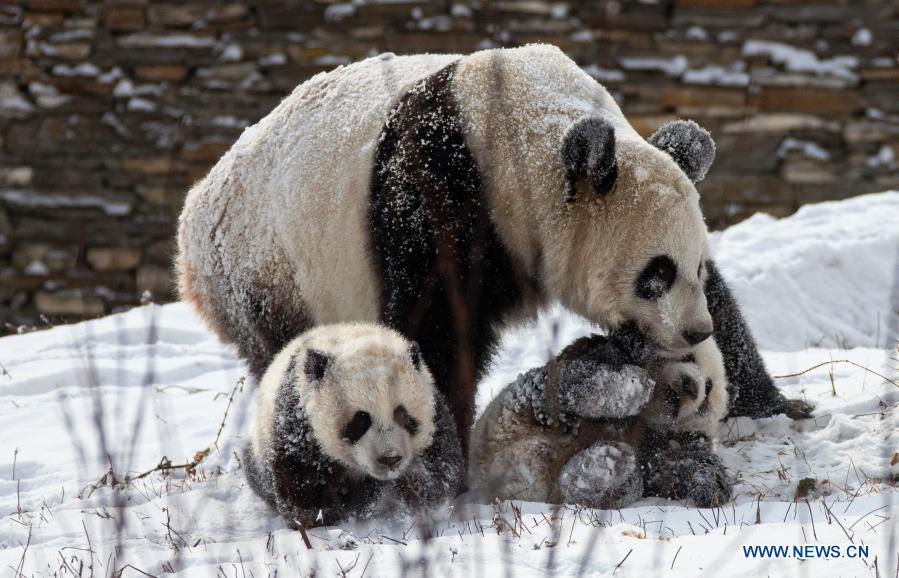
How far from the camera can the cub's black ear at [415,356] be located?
154 inches

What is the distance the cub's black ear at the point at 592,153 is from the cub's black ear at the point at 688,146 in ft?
1.84

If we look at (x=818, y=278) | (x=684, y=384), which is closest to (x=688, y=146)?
(x=684, y=384)

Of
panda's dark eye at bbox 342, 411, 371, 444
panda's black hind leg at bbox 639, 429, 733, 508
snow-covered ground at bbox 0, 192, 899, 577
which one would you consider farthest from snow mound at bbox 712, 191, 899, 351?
panda's dark eye at bbox 342, 411, 371, 444

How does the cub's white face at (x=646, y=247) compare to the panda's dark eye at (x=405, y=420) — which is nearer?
the panda's dark eye at (x=405, y=420)

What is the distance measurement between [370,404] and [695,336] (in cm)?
136

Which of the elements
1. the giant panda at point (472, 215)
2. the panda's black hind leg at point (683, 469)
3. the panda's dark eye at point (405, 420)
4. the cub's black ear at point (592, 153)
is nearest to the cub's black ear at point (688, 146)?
the giant panda at point (472, 215)

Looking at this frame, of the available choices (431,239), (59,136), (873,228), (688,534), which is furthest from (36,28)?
(688,534)

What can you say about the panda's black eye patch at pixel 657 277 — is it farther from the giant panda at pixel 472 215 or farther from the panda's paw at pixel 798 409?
the panda's paw at pixel 798 409

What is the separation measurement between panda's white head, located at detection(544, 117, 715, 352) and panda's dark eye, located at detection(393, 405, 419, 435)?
3.05ft

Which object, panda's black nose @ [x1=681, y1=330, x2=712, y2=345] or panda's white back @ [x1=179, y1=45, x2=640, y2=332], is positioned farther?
panda's white back @ [x1=179, y1=45, x2=640, y2=332]

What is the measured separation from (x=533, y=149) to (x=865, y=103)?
6523 millimetres

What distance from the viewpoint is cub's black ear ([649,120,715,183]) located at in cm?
450

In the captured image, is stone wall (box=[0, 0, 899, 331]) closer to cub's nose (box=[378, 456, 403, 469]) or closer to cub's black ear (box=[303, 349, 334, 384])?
cub's black ear (box=[303, 349, 334, 384])

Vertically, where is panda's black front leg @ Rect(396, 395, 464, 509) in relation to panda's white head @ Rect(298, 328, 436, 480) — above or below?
below
